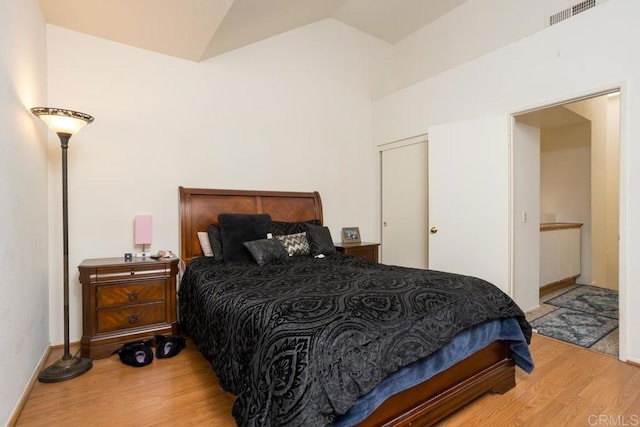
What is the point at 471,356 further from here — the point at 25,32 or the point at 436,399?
the point at 25,32

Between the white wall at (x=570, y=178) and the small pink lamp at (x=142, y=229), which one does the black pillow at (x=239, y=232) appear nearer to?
the small pink lamp at (x=142, y=229)

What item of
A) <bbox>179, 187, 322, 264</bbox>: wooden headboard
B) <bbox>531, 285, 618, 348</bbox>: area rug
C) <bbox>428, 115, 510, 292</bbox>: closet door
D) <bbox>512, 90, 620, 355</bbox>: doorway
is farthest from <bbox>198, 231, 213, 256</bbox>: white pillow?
<bbox>512, 90, 620, 355</bbox>: doorway

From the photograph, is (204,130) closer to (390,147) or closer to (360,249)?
(360,249)

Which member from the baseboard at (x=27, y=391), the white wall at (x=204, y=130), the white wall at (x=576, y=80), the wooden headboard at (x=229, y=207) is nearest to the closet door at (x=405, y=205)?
the white wall at (x=204, y=130)

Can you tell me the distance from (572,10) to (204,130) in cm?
403

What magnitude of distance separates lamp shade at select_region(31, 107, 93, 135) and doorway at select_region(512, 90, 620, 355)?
14.1 feet

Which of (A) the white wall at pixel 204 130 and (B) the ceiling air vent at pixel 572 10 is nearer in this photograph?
(A) the white wall at pixel 204 130

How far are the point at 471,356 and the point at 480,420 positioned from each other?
32cm

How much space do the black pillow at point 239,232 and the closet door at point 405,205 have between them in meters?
2.04

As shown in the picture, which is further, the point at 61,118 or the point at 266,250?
the point at 266,250

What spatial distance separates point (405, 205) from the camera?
171 inches

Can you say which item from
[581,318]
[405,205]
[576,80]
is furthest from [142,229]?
[581,318]

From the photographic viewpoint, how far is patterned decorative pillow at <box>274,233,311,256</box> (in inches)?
125

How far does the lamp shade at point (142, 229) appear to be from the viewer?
9.46 feet
